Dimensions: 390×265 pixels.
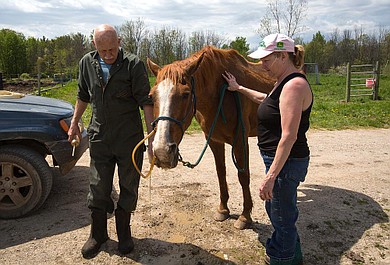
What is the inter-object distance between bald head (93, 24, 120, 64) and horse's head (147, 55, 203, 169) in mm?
430

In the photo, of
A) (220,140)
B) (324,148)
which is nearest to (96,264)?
(220,140)

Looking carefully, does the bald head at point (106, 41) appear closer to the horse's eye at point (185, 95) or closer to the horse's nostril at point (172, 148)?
the horse's eye at point (185, 95)

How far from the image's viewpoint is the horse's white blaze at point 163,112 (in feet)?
7.53

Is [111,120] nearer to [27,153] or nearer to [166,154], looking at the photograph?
[166,154]

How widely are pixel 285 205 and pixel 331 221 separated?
1.76 metres

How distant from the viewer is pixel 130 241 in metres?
3.11

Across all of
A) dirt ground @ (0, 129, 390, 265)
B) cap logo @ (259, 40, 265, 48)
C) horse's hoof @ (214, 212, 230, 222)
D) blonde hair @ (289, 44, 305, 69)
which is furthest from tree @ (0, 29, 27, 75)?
blonde hair @ (289, 44, 305, 69)

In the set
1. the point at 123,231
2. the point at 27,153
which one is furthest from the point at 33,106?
the point at 123,231

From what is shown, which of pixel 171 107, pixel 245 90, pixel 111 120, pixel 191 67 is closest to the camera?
pixel 171 107

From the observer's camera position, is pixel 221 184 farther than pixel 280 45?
Yes

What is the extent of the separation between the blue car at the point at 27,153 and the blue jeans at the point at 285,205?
2.54 meters

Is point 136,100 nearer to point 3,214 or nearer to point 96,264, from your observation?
point 96,264

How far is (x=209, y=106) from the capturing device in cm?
329

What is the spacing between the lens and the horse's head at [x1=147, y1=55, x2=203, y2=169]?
2.32 m
